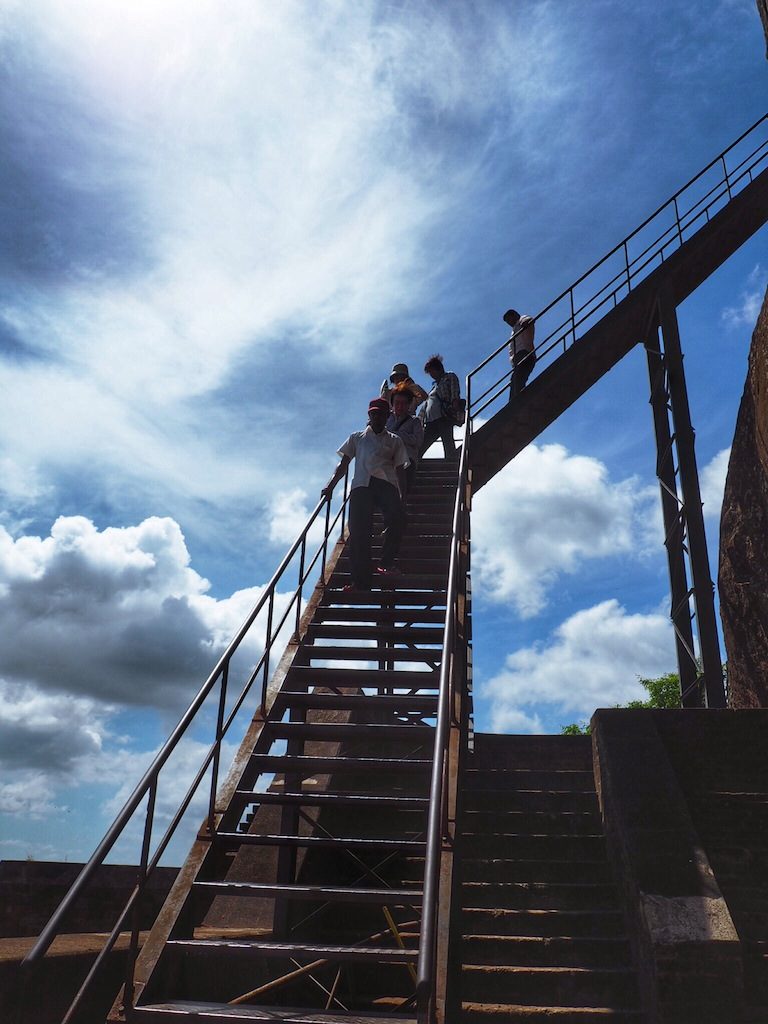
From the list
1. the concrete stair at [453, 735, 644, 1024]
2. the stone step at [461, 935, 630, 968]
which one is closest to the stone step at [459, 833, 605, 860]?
the concrete stair at [453, 735, 644, 1024]

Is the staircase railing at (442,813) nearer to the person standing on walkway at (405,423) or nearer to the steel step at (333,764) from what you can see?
the steel step at (333,764)

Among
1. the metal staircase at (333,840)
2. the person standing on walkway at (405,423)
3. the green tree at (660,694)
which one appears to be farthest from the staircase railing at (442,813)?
the green tree at (660,694)

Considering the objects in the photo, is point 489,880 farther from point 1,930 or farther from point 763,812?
point 1,930

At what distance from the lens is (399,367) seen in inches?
438

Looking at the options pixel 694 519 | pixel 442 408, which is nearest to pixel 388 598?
pixel 442 408

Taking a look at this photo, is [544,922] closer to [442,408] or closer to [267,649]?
[267,649]

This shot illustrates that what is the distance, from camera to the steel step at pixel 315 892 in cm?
385

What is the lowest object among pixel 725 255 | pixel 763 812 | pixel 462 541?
pixel 763 812

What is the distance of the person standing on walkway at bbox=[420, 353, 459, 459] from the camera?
1089cm

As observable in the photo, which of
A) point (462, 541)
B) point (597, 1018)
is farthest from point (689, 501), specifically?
point (597, 1018)

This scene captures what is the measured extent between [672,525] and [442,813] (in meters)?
8.08

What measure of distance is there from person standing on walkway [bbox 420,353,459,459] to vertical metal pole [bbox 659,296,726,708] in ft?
10.0

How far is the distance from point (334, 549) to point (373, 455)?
148 cm

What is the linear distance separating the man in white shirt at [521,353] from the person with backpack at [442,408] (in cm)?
99
